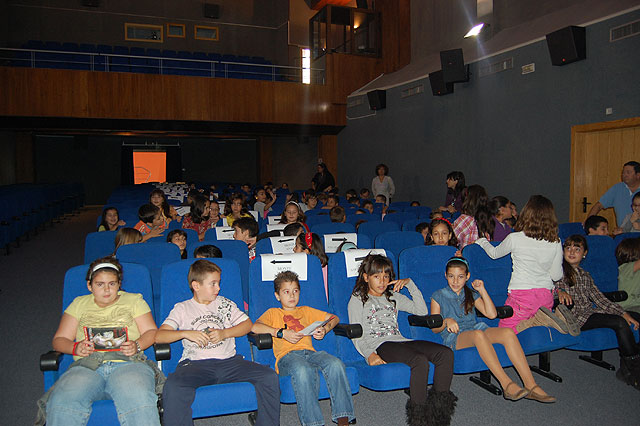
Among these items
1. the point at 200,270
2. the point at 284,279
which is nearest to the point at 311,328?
the point at 284,279

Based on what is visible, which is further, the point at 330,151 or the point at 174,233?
the point at 330,151

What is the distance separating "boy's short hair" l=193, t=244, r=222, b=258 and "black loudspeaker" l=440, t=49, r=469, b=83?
7069 millimetres

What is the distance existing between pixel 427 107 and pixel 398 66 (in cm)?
298

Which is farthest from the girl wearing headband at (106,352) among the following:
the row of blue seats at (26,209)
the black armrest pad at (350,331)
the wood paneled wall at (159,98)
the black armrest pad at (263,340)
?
the wood paneled wall at (159,98)

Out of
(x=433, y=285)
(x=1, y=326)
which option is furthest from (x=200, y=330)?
(x=1, y=326)

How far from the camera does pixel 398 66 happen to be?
43.4 feet

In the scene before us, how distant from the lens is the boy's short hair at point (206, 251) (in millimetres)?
3641

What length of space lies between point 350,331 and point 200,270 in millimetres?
912

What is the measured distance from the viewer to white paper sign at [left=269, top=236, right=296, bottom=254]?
4148 millimetres

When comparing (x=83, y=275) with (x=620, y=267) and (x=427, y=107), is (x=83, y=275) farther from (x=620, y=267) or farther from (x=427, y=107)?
(x=427, y=107)

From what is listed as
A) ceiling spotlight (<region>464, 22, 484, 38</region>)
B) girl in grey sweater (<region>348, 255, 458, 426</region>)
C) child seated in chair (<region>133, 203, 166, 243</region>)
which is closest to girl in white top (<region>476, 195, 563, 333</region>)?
girl in grey sweater (<region>348, 255, 458, 426</region>)

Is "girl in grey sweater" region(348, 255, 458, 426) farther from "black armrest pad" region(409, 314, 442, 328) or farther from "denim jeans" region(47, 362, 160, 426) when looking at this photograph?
"denim jeans" region(47, 362, 160, 426)

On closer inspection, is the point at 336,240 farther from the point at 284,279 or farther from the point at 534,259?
the point at 534,259

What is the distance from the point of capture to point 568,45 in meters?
6.95
